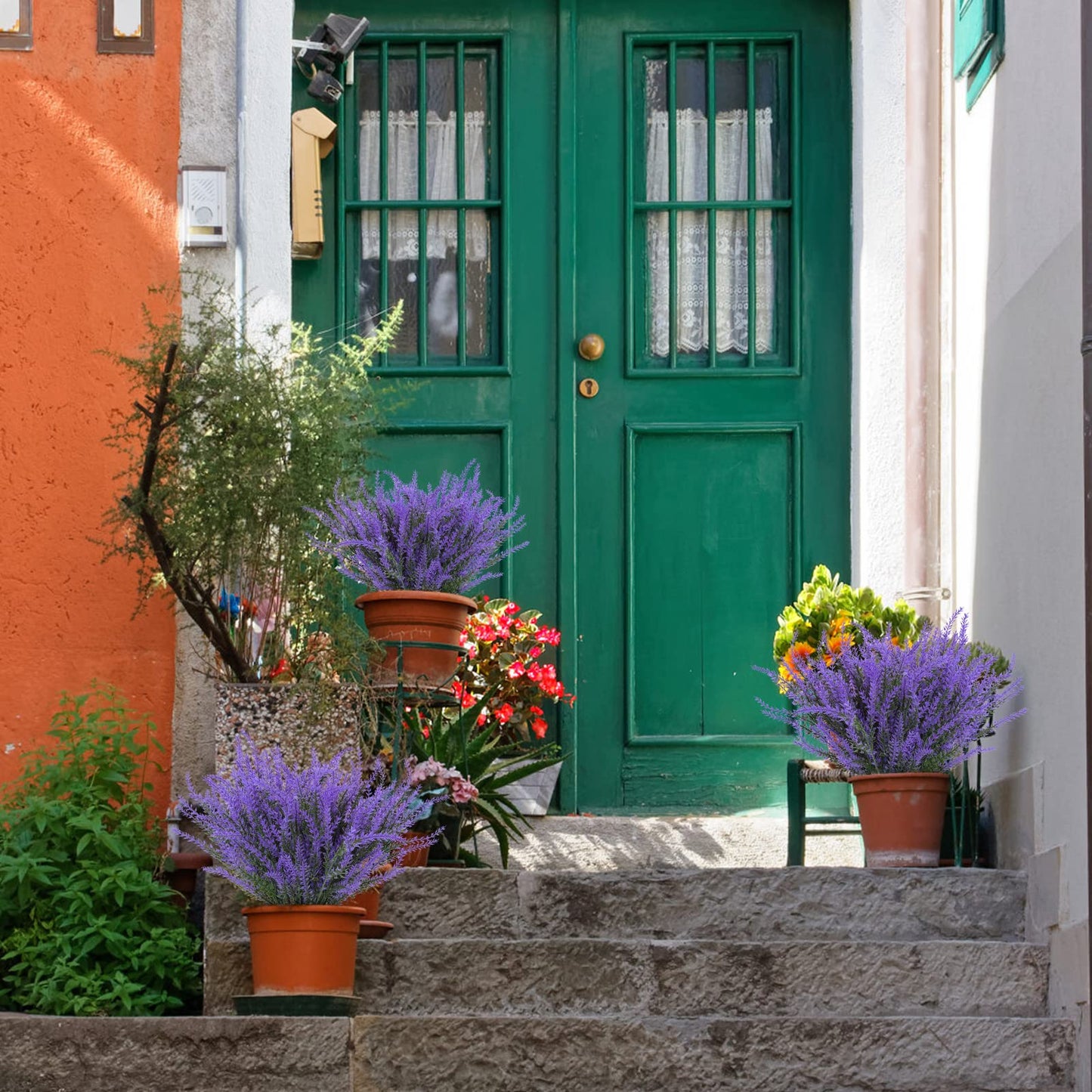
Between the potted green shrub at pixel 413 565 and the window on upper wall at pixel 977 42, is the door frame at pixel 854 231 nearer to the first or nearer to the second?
the window on upper wall at pixel 977 42

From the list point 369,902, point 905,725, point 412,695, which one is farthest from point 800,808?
point 369,902

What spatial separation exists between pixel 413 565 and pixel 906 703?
4.45 feet

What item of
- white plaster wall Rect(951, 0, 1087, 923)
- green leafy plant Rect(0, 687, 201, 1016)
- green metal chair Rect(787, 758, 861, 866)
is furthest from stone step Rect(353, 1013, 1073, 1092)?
green metal chair Rect(787, 758, 861, 866)

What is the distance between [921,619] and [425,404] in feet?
5.91

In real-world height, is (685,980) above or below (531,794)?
below

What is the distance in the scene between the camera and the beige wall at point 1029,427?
5.23m

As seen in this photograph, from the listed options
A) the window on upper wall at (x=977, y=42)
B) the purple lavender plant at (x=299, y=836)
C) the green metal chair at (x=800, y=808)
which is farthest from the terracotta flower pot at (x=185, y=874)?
the window on upper wall at (x=977, y=42)

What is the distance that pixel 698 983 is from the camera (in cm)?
511

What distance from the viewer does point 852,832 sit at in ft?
20.6

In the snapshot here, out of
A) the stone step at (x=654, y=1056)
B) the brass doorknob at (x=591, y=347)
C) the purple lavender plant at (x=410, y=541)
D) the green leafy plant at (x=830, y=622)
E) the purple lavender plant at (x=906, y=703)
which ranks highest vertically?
the brass doorknob at (x=591, y=347)

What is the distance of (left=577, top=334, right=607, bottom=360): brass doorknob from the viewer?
7.05 meters

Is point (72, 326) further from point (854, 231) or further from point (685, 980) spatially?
point (685, 980)

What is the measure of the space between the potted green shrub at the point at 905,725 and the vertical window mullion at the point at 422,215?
78.4 inches

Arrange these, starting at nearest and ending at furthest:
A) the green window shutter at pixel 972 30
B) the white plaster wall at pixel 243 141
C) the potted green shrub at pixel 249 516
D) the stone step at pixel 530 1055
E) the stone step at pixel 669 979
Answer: the stone step at pixel 530 1055
the stone step at pixel 669 979
the potted green shrub at pixel 249 516
the green window shutter at pixel 972 30
the white plaster wall at pixel 243 141
